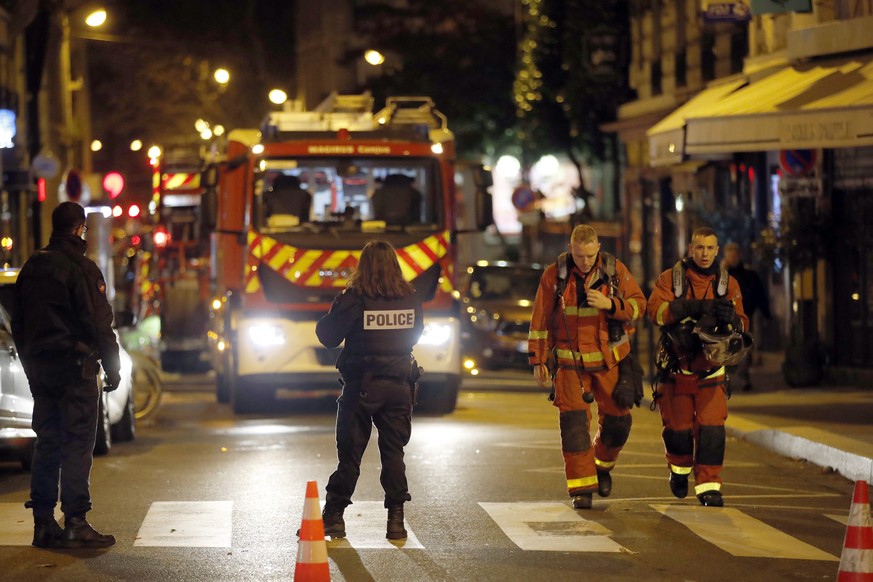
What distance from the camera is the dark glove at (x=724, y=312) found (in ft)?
36.8

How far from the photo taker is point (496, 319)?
2534cm

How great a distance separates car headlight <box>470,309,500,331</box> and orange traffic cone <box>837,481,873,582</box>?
17359 mm

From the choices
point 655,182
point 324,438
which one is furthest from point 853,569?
point 655,182

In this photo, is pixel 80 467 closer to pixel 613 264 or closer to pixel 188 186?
pixel 613 264

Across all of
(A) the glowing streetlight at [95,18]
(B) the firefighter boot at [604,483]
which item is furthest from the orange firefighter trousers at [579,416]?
(A) the glowing streetlight at [95,18]

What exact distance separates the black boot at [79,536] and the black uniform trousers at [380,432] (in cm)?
128

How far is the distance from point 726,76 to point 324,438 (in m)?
14.5

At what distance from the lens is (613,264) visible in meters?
11.2

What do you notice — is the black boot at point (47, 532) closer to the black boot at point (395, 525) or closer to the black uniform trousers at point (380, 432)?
the black uniform trousers at point (380, 432)

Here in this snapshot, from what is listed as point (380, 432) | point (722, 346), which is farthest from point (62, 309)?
point (722, 346)

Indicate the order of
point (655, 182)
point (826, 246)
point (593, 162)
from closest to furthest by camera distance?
point (826, 246), point (655, 182), point (593, 162)

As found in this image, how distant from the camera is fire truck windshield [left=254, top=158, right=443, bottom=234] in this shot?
59.7 feet

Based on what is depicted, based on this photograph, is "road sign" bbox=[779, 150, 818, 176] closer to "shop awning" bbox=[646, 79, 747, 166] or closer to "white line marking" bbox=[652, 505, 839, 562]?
"shop awning" bbox=[646, 79, 747, 166]

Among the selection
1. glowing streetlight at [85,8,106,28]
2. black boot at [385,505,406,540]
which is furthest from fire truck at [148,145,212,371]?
black boot at [385,505,406,540]
